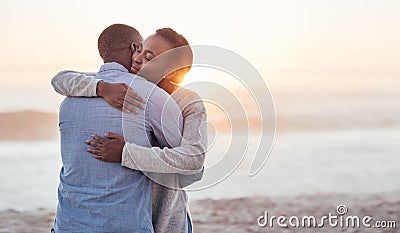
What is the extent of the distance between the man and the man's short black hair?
91mm

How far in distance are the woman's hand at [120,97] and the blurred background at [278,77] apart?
12.0ft

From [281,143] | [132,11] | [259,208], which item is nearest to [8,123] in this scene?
[132,11]

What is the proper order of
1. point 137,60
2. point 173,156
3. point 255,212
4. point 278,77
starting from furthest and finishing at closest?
1. point 278,77
2. point 255,212
3. point 137,60
4. point 173,156

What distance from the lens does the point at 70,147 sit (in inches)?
64.7

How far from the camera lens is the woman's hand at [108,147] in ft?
5.24

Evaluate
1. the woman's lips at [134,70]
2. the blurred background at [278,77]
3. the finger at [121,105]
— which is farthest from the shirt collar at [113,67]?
the blurred background at [278,77]

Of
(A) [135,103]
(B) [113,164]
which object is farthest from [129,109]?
(B) [113,164]

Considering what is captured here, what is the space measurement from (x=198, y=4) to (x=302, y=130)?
2368 mm

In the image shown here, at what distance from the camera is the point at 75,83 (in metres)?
1.64

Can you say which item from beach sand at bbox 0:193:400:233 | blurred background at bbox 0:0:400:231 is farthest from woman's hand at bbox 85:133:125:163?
blurred background at bbox 0:0:400:231

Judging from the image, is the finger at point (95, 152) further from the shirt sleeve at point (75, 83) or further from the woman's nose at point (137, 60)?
the woman's nose at point (137, 60)

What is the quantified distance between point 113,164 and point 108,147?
1.9 inches

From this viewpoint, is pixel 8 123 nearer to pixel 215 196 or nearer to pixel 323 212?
pixel 215 196

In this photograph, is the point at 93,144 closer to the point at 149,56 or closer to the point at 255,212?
the point at 149,56
